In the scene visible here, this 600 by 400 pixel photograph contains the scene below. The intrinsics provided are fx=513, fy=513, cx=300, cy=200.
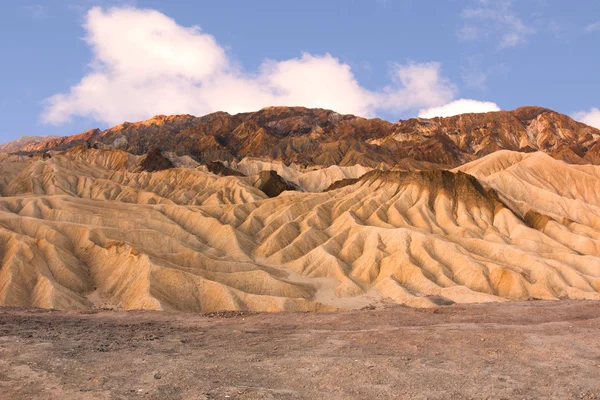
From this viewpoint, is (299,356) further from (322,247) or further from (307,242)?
(307,242)

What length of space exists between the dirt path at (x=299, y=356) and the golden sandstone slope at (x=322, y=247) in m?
20.3

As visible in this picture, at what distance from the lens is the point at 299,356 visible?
17.7m

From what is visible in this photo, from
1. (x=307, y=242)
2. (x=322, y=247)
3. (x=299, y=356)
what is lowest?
(x=299, y=356)

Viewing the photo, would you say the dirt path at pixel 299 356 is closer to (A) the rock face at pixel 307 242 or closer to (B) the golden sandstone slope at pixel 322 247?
(A) the rock face at pixel 307 242

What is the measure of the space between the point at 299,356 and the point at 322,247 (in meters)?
45.9

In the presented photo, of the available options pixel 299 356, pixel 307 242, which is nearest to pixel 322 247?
pixel 307 242

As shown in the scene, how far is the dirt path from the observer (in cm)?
1443

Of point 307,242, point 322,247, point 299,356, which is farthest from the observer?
point 307,242

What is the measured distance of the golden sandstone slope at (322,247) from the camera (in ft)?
155

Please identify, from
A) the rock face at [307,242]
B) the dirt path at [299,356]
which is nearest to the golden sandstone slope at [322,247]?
the rock face at [307,242]

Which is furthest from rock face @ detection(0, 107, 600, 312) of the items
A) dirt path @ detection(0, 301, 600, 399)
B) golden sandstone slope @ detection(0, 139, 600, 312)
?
dirt path @ detection(0, 301, 600, 399)

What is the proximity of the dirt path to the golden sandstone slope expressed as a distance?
20.3 meters

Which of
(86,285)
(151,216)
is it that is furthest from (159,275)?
(151,216)

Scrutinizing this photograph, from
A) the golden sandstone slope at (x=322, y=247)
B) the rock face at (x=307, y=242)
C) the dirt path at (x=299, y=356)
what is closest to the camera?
the dirt path at (x=299, y=356)
